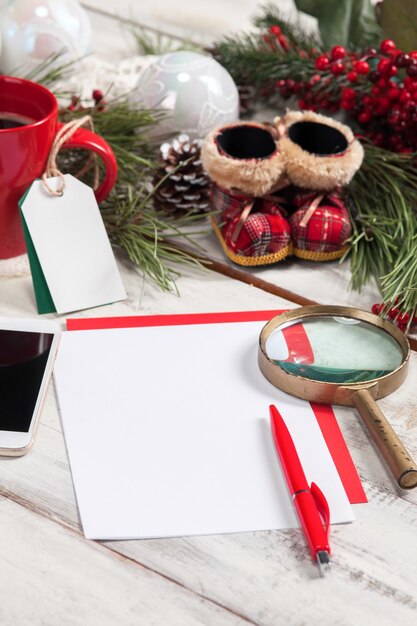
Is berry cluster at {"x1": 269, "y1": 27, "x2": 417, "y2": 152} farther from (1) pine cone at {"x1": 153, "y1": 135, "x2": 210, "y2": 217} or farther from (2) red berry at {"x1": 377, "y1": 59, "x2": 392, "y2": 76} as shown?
(1) pine cone at {"x1": 153, "y1": 135, "x2": 210, "y2": 217}

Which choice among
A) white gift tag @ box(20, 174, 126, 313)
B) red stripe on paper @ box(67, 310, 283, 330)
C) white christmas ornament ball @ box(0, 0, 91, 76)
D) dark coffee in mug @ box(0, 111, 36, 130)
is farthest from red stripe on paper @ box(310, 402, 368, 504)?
white christmas ornament ball @ box(0, 0, 91, 76)

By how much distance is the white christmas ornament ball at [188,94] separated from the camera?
939 mm

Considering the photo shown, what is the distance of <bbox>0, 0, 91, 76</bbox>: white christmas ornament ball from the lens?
1016mm

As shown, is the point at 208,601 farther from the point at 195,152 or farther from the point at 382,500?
the point at 195,152

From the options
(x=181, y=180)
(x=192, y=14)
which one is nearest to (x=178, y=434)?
(x=181, y=180)

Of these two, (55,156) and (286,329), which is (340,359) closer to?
(286,329)

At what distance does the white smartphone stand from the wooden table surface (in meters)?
0.02

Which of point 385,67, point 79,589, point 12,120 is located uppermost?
point 385,67

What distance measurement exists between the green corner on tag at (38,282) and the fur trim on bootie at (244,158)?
0.19 meters

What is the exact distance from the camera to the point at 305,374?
2.14ft

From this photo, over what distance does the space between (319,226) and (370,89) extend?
287mm

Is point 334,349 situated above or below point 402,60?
below

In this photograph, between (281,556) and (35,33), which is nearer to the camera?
(281,556)

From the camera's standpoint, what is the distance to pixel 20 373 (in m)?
0.66
